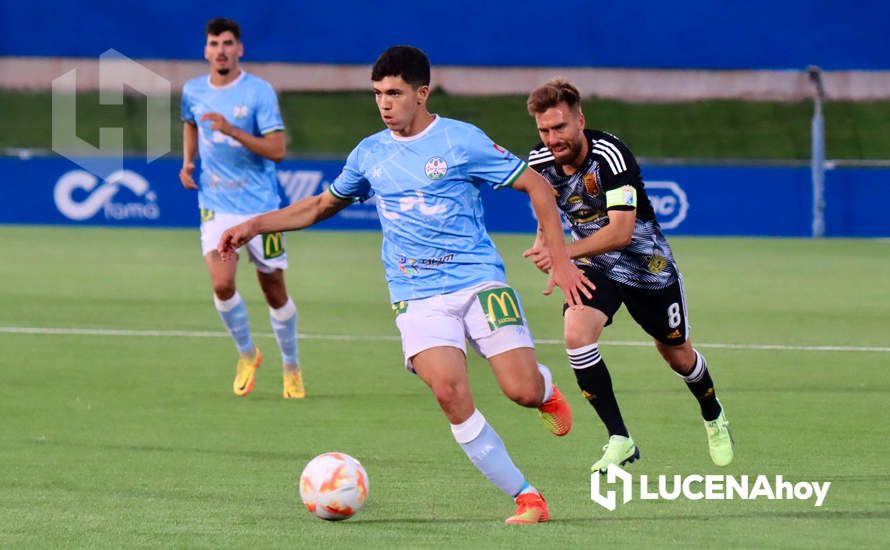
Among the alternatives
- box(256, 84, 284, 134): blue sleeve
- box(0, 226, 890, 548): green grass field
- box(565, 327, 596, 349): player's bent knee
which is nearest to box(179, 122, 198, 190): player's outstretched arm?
box(256, 84, 284, 134): blue sleeve

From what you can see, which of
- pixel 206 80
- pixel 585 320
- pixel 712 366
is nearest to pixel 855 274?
pixel 712 366

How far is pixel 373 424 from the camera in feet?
29.8

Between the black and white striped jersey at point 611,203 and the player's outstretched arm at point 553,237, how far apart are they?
1.07 meters

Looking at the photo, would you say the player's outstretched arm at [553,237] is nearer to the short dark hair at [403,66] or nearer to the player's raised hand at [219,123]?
the short dark hair at [403,66]

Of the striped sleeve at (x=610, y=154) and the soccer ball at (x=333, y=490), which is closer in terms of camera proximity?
the soccer ball at (x=333, y=490)

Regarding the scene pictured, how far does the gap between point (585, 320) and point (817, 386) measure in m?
3.36

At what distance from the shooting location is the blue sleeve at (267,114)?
10.5m

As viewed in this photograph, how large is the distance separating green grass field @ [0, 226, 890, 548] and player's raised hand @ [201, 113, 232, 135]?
1706 millimetres

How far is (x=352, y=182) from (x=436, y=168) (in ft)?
1.45

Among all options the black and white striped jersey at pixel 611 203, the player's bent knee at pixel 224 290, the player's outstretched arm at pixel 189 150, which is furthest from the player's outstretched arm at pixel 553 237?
the player's outstretched arm at pixel 189 150

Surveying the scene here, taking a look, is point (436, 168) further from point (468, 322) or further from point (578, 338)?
point (578, 338)

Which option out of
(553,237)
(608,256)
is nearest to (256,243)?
(608,256)

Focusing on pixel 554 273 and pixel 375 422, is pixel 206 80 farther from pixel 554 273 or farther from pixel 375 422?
pixel 554 273

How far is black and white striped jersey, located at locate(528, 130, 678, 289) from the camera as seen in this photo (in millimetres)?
7598
